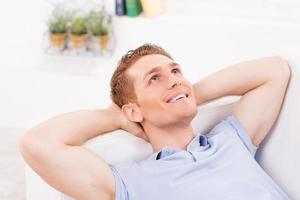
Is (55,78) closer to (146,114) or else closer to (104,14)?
(104,14)

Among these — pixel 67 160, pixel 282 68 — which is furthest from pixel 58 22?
pixel 67 160

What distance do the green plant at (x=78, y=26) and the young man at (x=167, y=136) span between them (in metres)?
1.25

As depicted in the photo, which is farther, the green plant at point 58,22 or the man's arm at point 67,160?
the green plant at point 58,22

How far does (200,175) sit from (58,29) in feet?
5.35

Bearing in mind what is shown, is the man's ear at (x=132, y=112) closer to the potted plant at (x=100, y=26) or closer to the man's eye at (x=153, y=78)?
the man's eye at (x=153, y=78)

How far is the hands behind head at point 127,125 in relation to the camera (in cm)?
154

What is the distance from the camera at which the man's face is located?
59.6 inches

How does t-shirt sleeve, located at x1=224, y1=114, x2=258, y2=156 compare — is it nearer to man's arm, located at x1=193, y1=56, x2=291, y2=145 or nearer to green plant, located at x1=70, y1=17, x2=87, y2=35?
man's arm, located at x1=193, y1=56, x2=291, y2=145

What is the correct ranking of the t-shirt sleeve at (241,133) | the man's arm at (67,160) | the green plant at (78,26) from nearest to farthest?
the man's arm at (67,160)
the t-shirt sleeve at (241,133)
the green plant at (78,26)

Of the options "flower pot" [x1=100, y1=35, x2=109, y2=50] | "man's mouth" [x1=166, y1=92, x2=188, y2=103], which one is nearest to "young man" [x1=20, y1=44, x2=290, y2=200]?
"man's mouth" [x1=166, y1=92, x2=188, y2=103]

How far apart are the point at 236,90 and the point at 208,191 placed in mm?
376

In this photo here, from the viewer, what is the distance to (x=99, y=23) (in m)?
2.84

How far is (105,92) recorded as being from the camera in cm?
277

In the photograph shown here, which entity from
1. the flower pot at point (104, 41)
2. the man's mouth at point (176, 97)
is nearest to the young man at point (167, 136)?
the man's mouth at point (176, 97)
